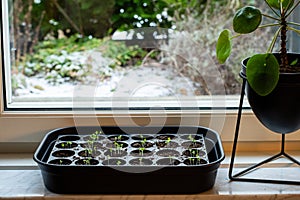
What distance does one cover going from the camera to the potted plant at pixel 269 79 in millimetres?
1026

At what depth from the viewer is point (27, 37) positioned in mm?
1405

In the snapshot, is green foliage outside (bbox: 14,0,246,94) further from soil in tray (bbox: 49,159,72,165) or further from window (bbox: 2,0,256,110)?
soil in tray (bbox: 49,159,72,165)

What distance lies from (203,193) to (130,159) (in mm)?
166

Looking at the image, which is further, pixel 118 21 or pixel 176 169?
pixel 118 21

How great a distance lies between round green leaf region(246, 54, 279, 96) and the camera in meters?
1.02

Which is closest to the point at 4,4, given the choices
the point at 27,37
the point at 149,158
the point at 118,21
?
the point at 27,37

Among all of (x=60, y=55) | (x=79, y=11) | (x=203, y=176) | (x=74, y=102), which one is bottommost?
(x=203, y=176)

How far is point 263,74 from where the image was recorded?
1023 mm

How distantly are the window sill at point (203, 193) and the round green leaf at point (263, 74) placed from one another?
23cm

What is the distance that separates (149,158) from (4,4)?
517 mm

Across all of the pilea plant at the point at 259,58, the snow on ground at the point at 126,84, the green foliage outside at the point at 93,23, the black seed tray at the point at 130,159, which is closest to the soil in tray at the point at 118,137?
the black seed tray at the point at 130,159

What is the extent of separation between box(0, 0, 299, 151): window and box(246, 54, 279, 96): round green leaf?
0.31m

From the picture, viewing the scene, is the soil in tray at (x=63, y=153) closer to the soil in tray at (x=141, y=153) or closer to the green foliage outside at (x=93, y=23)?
the soil in tray at (x=141, y=153)

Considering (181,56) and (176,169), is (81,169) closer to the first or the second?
(176,169)
